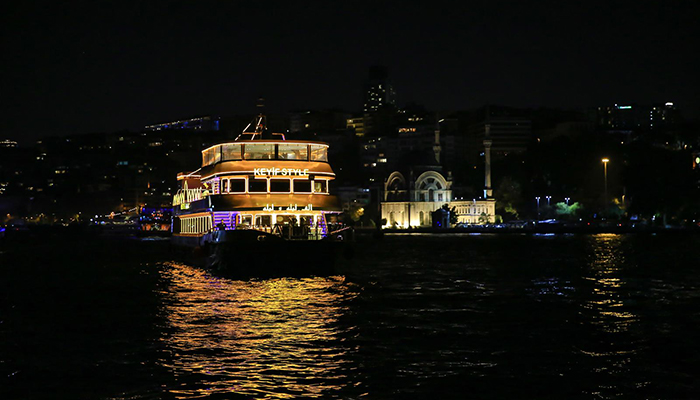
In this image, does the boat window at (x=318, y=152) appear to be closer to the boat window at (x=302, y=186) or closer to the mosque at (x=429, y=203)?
the boat window at (x=302, y=186)

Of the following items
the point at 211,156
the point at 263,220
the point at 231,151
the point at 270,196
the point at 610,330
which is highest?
the point at 211,156

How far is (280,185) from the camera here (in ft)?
145

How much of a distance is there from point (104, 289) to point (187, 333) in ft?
48.6

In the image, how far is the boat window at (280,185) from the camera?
44.0 meters

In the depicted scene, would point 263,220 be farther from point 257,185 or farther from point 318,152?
point 318,152

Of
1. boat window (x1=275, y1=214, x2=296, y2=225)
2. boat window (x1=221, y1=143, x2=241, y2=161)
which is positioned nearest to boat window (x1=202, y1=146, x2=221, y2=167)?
boat window (x1=221, y1=143, x2=241, y2=161)

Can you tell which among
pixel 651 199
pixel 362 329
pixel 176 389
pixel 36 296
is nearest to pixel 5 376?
pixel 176 389

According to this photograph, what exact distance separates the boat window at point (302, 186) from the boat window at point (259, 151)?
1819 mm

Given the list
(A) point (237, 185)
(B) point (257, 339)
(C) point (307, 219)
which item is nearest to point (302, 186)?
(C) point (307, 219)

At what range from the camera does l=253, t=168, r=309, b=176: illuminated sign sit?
43000 millimetres

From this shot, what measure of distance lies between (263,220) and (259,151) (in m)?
3.58

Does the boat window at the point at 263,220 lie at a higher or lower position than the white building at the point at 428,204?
lower

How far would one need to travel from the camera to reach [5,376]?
1723cm

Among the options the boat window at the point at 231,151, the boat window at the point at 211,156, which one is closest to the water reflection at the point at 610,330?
the boat window at the point at 231,151
